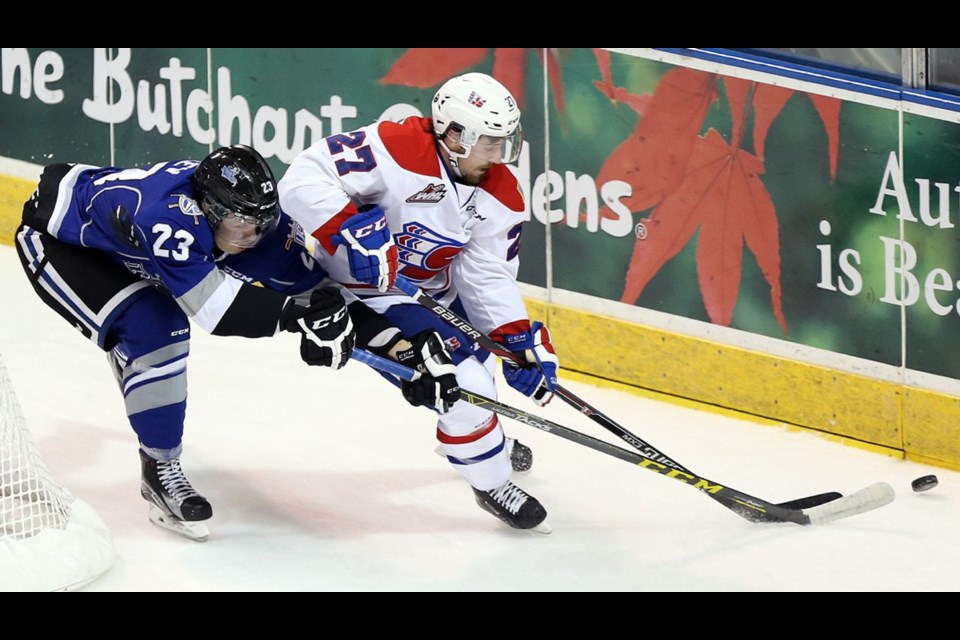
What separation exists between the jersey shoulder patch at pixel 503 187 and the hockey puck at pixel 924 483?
1.33 meters

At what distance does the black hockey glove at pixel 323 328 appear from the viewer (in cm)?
371

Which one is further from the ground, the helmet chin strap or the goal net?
the helmet chin strap

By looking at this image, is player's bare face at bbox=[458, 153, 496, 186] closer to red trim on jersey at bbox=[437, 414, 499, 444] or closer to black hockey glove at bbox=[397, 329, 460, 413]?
black hockey glove at bbox=[397, 329, 460, 413]

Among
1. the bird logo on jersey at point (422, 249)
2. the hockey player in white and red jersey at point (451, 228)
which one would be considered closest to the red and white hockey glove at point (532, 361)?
the hockey player in white and red jersey at point (451, 228)

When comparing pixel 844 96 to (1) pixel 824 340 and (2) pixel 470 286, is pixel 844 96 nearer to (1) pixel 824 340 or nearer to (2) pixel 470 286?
(1) pixel 824 340

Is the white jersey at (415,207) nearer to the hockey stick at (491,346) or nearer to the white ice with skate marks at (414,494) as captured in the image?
Answer: the hockey stick at (491,346)

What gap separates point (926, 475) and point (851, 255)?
68 centimetres

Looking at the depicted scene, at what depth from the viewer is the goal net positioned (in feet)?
12.0

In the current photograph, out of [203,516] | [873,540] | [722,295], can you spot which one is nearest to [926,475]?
[873,540]

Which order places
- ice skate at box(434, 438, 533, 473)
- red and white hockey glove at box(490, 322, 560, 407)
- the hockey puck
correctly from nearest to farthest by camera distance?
red and white hockey glove at box(490, 322, 560, 407) < the hockey puck < ice skate at box(434, 438, 533, 473)

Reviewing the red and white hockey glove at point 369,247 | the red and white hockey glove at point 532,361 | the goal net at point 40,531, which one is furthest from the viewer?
the red and white hockey glove at point 532,361

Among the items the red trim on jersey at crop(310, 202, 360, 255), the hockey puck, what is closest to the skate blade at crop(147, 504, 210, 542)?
the red trim on jersey at crop(310, 202, 360, 255)

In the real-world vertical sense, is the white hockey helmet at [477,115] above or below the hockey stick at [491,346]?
above

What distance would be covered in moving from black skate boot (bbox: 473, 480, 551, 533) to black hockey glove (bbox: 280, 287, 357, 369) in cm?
64
